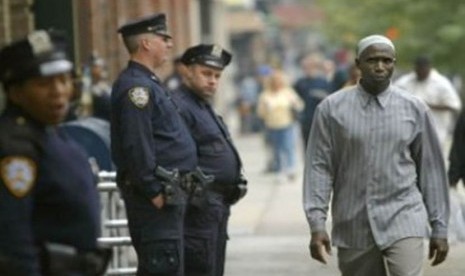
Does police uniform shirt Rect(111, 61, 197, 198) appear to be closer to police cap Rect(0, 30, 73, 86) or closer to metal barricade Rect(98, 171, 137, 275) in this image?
metal barricade Rect(98, 171, 137, 275)

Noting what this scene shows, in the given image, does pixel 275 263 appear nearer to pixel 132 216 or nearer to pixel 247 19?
pixel 132 216

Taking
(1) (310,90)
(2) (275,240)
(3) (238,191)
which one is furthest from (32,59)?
(1) (310,90)

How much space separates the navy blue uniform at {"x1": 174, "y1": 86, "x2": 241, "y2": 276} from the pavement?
4025mm

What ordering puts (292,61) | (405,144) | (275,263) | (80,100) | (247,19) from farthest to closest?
1. (292,61)
2. (247,19)
3. (80,100)
4. (275,263)
5. (405,144)

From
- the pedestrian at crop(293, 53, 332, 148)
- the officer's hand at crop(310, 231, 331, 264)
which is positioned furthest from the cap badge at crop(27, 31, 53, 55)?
the pedestrian at crop(293, 53, 332, 148)

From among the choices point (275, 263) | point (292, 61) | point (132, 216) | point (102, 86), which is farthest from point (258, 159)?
point (292, 61)

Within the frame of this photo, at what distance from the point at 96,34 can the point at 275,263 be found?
9.68 m

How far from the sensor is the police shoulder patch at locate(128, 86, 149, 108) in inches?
398

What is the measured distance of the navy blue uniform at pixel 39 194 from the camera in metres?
6.71

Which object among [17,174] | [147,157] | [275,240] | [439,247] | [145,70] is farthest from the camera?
[275,240]

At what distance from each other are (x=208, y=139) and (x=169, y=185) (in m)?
1.14

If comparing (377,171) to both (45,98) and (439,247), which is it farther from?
(45,98)

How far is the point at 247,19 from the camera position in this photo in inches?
2474

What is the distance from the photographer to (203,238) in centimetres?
1088
